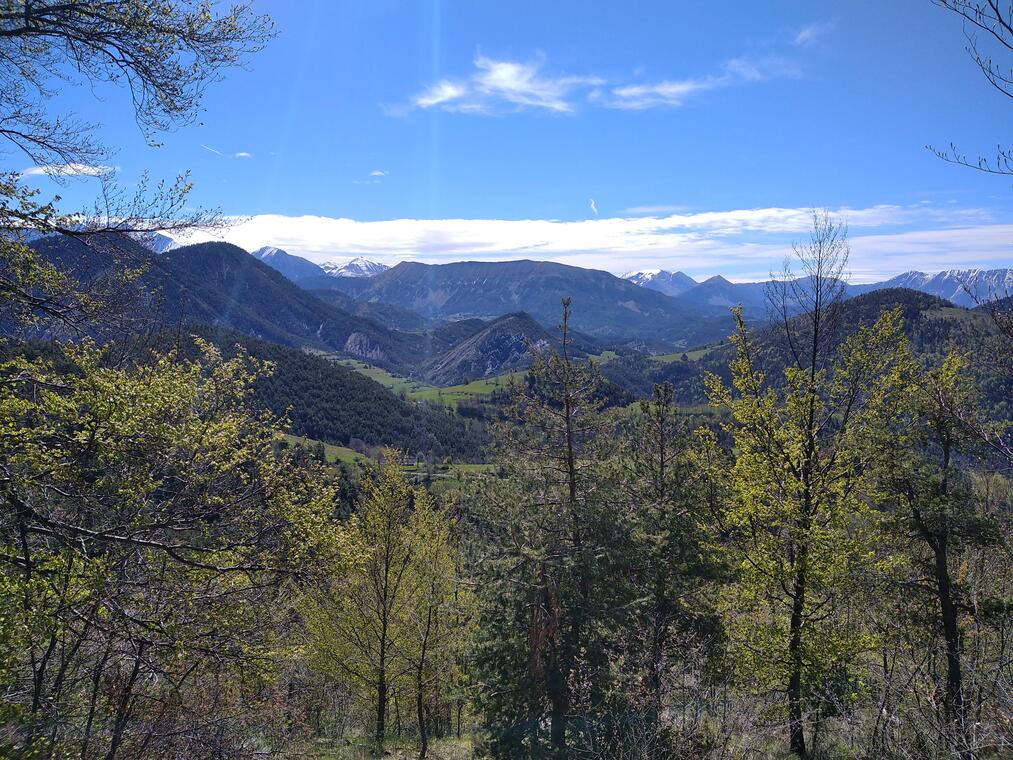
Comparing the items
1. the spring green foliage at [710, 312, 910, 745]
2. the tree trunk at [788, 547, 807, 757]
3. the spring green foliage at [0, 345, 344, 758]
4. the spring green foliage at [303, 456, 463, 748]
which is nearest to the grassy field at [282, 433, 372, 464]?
the spring green foliage at [303, 456, 463, 748]

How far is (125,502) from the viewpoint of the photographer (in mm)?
7590

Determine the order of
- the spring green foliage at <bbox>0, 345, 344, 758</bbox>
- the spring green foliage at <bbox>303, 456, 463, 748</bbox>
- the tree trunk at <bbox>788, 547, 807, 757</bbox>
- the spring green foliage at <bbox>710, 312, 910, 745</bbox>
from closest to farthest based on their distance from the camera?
1. the spring green foliage at <bbox>0, 345, 344, 758</bbox>
2. the tree trunk at <bbox>788, 547, 807, 757</bbox>
3. the spring green foliage at <bbox>710, 312, 910, 745</bbox>
4. the spring green foliage at <bbox>303, 456, 463, 748</bbox>

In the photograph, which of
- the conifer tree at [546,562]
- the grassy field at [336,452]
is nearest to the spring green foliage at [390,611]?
the conifer tree at [546,562]

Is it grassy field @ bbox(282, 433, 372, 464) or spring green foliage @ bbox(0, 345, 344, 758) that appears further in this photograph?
grassy field @ bbox(282, 433, 372, 464)

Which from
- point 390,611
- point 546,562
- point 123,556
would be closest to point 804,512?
point 546,562

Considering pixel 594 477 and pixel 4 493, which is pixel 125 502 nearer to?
pixel 4 493

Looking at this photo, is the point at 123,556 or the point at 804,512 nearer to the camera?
the point at 123,556

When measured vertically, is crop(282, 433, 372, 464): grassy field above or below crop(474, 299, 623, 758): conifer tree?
below

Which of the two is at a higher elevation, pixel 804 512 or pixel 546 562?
pixel 804 512

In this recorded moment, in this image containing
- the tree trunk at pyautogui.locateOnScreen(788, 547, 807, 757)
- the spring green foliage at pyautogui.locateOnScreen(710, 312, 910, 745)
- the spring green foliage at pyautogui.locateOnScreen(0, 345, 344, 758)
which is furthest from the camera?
the spring green foliage at pyautogui.locateOnScreen(710, 312, 910, 745)

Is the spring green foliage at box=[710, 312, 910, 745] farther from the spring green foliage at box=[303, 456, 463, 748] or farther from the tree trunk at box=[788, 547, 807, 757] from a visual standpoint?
the spring green foliage at box=[303, 456, 463, 748]

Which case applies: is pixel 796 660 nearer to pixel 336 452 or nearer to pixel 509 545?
pixel 509 545

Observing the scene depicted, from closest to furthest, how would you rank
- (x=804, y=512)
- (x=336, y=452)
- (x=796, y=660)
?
(x=796, y=660) → (x=804, y=512) → (x=336, y=452)

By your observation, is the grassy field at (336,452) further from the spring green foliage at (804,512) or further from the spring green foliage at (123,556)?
the spring green foliage at (123,556)
